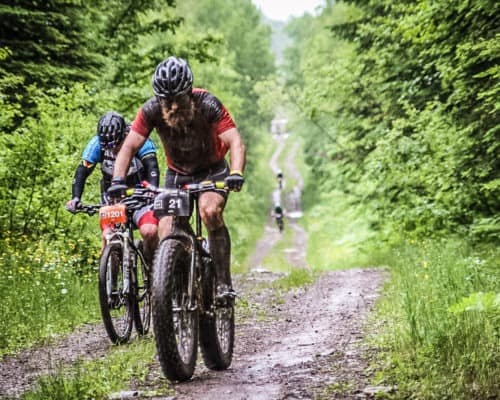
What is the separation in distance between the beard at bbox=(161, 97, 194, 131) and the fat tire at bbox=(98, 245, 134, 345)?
2.21 m

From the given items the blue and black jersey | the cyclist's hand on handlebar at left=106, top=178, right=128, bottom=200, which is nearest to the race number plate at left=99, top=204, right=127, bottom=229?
the blue and black jersey

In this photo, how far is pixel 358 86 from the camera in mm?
23156

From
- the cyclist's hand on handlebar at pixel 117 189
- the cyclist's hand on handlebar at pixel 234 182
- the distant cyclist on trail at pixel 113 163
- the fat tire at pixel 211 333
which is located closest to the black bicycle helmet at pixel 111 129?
the distant cyclist on trail at pixel 113 163

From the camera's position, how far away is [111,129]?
8188 millimetres

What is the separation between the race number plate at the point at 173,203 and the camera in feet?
18.3

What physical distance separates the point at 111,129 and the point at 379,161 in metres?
12.0

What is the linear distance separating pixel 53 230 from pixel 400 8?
32.0ft

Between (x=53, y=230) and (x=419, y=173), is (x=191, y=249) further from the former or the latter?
(x=419, y=173)

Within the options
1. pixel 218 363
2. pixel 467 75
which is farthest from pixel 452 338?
pixel 467 75

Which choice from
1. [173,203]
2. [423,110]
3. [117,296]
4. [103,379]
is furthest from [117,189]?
[423,110]

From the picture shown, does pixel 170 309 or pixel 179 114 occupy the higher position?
pixel 179 114

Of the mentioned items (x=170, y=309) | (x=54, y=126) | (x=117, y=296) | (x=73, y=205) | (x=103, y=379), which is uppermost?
(x=54, y=126)

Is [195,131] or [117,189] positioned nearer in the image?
[117,189]

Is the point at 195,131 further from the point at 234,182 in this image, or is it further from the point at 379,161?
the point at 379,161
